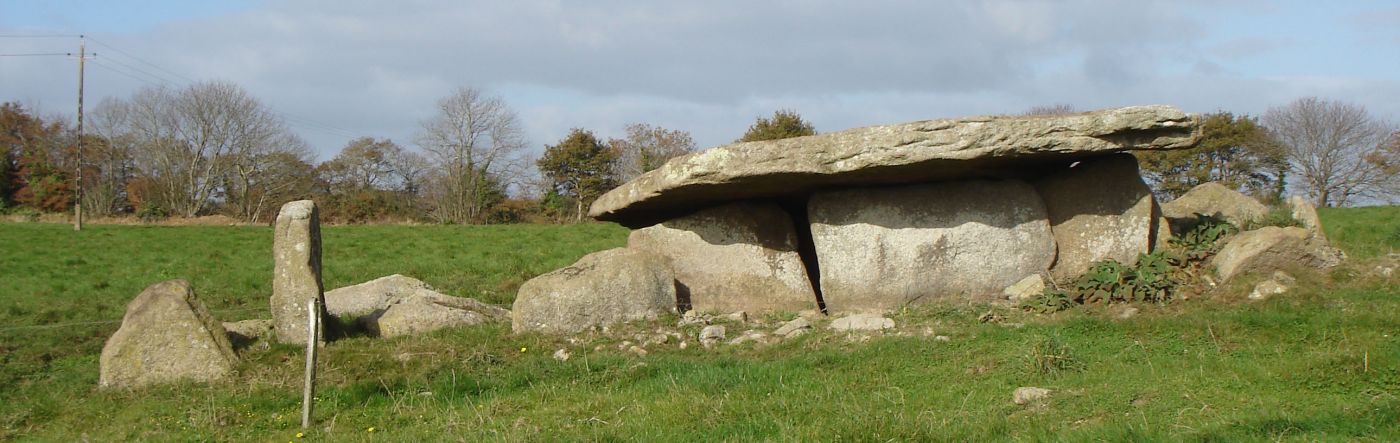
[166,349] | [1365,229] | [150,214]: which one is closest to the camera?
[166,349]

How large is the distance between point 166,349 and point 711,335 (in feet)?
16.1

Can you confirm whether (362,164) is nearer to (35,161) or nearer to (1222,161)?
(35,161)

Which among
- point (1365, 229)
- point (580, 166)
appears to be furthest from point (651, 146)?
point (1365, 229)

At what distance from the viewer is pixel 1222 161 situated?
33.2 m

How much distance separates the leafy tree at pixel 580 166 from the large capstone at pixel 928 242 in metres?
31.8

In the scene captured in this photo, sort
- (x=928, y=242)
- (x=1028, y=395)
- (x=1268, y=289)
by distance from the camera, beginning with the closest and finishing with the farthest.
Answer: (x=1028, y=395), (x=1268, y=289), (x=928, y=242)

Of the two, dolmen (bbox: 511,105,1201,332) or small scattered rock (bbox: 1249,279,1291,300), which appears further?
dolmen (bbox: 511,105,1201,332)

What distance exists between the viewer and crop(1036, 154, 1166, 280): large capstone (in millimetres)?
10828

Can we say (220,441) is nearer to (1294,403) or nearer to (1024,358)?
(1024,358)

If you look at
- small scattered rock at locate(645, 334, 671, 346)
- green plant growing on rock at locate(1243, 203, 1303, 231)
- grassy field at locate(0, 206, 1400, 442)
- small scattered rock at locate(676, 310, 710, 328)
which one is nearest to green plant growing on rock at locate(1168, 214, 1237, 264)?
green plant growing on rock at locate(1243, 203, 1303, 231)

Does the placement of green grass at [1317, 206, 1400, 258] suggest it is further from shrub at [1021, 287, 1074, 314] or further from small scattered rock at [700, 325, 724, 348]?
small scattered rock at [700, 325, 724, 348]

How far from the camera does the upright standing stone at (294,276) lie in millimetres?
10117

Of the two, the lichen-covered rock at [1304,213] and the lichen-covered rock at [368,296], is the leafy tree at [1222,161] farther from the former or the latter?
the lichen-covered rock at [368,296]

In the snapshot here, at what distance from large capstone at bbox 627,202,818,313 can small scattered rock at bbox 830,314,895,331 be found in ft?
5.37
